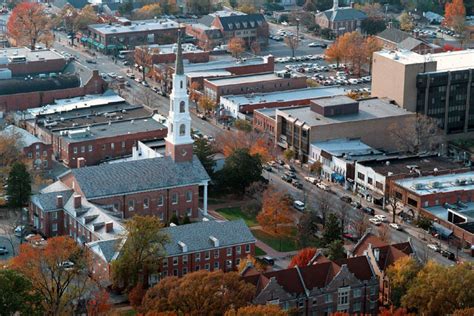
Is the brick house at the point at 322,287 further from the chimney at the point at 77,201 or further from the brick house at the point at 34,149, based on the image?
the brick house at the point at 34,149

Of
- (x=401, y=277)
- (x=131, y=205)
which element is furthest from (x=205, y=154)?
(x=401, y=277)

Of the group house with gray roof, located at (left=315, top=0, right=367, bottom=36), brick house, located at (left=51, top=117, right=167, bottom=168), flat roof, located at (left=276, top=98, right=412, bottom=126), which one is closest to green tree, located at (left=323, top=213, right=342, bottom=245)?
flat roof, located at (left=276, top=98, right=412, bottom=126)

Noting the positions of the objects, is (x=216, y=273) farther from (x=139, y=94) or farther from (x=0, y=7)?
(x=0, y=7)

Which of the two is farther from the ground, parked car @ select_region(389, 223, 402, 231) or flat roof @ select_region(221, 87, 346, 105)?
flat roof @ select_region(221, 87, 346, 105)

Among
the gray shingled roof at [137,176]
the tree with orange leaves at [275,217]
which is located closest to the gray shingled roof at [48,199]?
the gray shingled roof at [137,176]

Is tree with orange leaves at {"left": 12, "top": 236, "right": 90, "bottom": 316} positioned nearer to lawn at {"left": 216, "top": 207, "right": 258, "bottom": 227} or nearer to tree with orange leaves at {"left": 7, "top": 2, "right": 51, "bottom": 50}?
lawn at {"left": 216, "top": 207, "right": 258, "bottom": 227}

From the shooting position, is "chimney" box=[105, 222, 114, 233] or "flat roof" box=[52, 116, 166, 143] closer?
"chimney" box=[105, 222, 114, 233]
